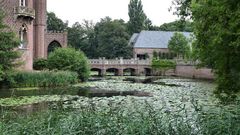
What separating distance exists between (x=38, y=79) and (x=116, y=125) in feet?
87.2

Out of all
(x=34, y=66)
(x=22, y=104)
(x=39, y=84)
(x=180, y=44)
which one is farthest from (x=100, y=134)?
(x=180, y=44)

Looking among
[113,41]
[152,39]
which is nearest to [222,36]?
[113,41]

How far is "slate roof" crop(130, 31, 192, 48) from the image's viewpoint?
A: 79562 mm

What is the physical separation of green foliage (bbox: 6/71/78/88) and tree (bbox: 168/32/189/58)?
40.4 meters

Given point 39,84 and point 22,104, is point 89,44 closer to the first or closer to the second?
point 39,84

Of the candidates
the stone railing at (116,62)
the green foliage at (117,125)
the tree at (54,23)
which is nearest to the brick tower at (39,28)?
the stone railing at (116,62)

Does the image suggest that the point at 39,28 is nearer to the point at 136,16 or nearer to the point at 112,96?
the point at 112,96

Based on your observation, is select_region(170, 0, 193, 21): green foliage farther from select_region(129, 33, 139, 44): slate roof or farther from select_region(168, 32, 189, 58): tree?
select_region(129, 33, 139, 44): slate roof

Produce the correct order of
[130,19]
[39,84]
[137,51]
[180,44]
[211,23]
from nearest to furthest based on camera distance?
[211,23], [39,84], [180,44], [137,51], [130,19]

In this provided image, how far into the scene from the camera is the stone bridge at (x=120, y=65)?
215 ft

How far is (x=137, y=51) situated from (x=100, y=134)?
240 feet

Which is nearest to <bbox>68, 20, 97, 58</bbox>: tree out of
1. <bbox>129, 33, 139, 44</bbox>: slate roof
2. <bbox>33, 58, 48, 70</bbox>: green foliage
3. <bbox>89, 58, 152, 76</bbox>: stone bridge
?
<bbox>129, 33, 139, 44</bbox>: slate roof

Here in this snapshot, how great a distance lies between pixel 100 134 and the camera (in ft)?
21.5

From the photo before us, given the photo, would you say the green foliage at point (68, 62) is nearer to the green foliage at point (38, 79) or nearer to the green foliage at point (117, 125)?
the green foliage at point (38, 79)
